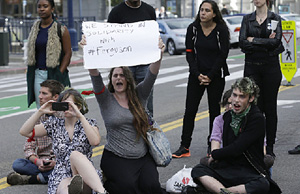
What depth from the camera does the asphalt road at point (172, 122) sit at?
23.3 feet

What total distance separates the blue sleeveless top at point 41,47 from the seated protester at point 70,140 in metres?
1.73

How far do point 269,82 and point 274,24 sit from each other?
2.06ft

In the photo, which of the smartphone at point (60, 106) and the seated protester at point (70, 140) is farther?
the smartphone at point (60, 106)

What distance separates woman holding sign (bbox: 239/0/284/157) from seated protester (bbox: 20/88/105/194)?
2.28 meters

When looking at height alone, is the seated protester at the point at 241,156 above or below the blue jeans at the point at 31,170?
above

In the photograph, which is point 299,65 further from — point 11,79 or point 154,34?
point 154,34

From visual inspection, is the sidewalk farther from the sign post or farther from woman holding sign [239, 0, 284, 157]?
woman holding sign [239, 0, 284, 157]

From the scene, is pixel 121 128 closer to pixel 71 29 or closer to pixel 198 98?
pixel 198 98

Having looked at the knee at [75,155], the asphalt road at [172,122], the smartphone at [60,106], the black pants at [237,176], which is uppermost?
the smartphone at [60,106]

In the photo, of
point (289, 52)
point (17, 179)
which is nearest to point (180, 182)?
point (17, 179)

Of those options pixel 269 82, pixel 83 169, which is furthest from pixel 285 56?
pixel 83 169

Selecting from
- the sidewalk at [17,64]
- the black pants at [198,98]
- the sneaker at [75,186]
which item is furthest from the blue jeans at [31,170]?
the sidewalk at [17,64]

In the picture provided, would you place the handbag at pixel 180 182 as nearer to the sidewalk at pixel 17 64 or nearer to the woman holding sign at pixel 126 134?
the woman holding sign at pixel 126 134

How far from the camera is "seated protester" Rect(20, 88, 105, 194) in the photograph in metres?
5.81
